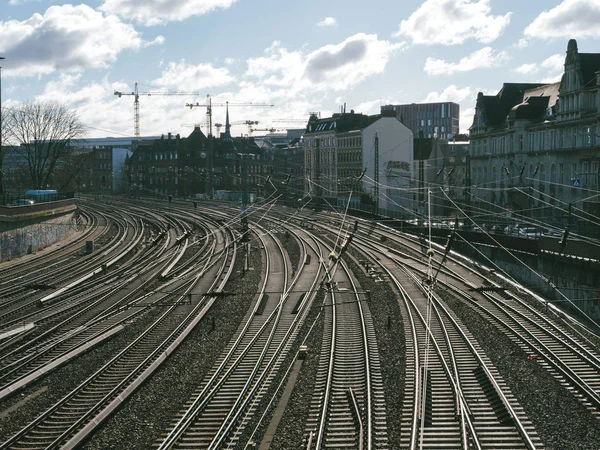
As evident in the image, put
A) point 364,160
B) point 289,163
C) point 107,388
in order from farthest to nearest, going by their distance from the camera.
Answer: point 289,163 → point 364,160 → point 107,388

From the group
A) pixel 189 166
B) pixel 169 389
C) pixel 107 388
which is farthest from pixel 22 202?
pixel 189 166

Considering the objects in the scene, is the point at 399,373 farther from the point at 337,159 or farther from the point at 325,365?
the point at 337,159

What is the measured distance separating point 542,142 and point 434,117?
114m

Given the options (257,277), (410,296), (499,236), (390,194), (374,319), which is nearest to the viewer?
(374,319)

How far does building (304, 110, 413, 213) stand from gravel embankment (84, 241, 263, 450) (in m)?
59.0

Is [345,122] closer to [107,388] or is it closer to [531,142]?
[531,142]

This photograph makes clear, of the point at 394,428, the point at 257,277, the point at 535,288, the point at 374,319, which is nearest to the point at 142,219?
the point at 257,277

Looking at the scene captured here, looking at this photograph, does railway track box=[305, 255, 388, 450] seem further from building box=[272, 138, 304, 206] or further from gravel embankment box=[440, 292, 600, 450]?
building box=[272, 138, 304, 206]

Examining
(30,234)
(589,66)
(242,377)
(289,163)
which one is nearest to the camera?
(242,377)

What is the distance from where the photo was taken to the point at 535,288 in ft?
135

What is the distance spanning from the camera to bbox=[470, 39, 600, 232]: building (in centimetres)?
5519

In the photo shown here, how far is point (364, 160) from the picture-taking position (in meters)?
98.4

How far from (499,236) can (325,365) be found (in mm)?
29225

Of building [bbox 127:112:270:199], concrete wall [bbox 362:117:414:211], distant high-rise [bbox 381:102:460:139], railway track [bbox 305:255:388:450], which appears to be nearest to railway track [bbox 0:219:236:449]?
railway track [bbox 305:255:388:450]
